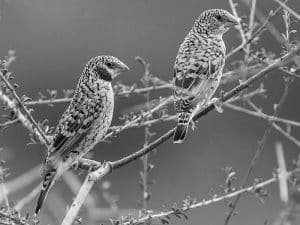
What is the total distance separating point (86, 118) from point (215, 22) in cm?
155

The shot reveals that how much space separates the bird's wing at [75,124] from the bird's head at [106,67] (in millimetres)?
223

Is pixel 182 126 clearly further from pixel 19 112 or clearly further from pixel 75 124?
pixel 19 112

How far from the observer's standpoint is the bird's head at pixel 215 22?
684 centimetres

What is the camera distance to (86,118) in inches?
232

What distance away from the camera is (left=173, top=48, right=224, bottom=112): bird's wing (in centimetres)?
588

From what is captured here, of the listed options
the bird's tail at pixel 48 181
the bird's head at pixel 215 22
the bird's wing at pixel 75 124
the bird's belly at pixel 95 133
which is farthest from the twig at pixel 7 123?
the bird's head at pixel 215 22

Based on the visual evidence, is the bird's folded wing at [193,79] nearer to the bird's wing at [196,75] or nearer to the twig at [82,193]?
the bird's wing at [196,75]

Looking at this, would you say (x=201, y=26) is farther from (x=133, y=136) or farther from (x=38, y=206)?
(x=133, y=136)

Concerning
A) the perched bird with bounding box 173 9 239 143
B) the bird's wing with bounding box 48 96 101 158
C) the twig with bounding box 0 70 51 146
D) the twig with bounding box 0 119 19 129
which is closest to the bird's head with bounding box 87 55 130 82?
the bird's wing with bounding box 48 96 101 158

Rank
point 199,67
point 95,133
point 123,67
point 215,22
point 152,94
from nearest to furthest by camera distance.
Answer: point 95,133
point 123,67
point 199,67
point 215,22
point 152,94

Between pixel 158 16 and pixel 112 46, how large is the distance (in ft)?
4.32

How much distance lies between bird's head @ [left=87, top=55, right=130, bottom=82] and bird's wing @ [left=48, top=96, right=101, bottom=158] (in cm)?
22

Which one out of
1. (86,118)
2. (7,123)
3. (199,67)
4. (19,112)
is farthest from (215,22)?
(7,123)

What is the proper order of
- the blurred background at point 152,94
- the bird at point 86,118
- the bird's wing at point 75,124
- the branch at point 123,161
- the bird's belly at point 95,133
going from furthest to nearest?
the blurred background at point 152,94, the bird's belly at point 95,133, the bird's wing at point 75,124, the bird at point 86,118, the branch at point 123,161
